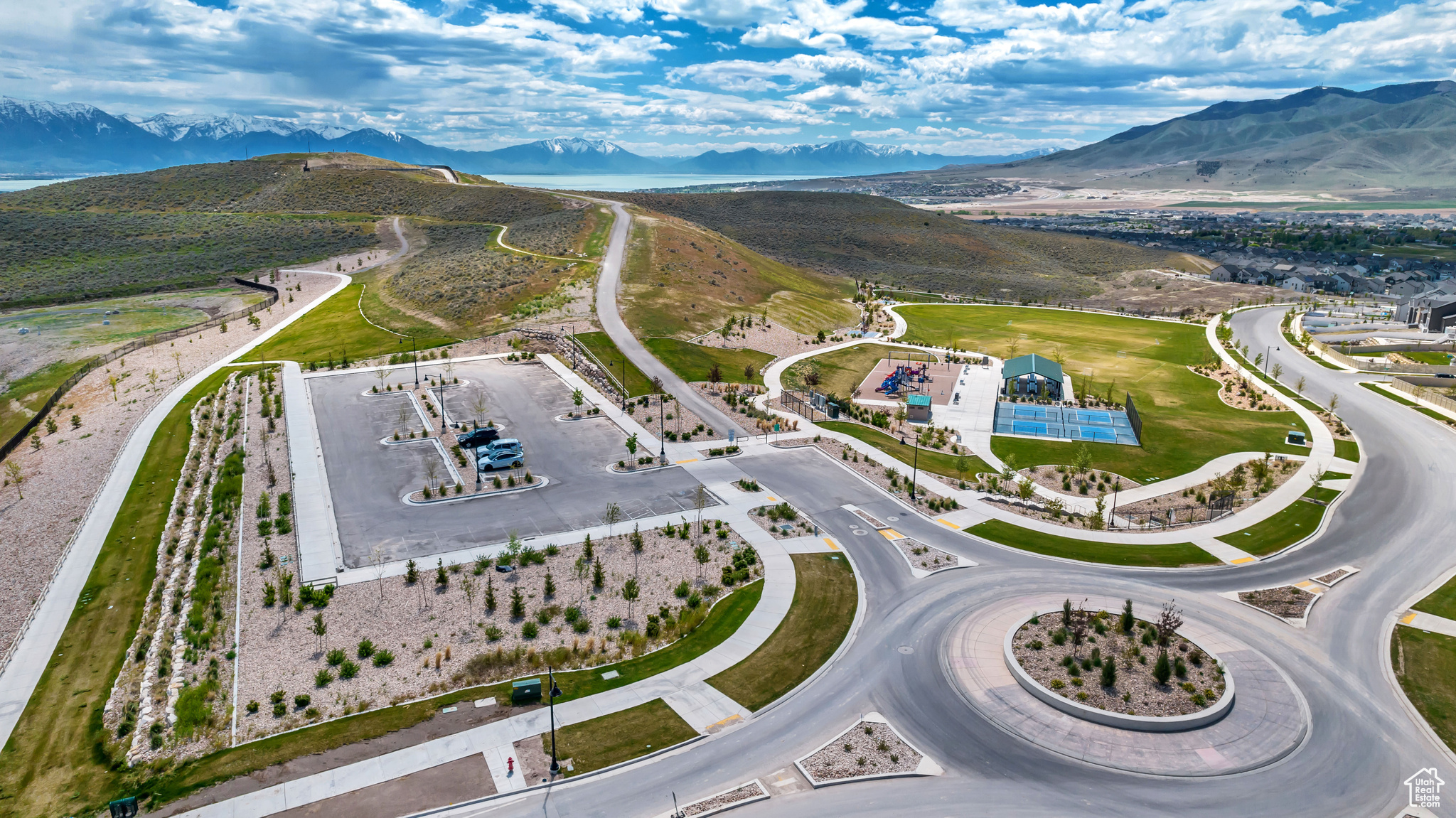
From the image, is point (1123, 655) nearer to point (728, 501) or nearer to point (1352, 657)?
point (1352, 657)

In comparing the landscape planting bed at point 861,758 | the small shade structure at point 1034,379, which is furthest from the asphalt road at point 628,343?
the landscape planting bed at point 861,758

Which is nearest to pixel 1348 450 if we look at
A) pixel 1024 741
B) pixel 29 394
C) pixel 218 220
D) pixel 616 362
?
pixel 1024 741

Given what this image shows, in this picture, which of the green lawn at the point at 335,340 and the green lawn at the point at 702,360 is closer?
the green lawn at the point at 702,360

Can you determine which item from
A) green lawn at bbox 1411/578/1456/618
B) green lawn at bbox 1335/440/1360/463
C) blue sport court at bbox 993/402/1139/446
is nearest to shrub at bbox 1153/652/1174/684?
green lawn at bbox 1411/578/1456/618

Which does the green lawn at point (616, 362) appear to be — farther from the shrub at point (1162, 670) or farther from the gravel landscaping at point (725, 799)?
the shrub at point (1162, 670)

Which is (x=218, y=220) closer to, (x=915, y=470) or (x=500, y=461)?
(x=500, y=461)

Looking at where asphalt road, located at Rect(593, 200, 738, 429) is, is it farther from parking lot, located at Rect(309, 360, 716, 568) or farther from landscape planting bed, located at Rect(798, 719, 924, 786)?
landscape planting bed, located at Rect(798, 719, 924, 786)
